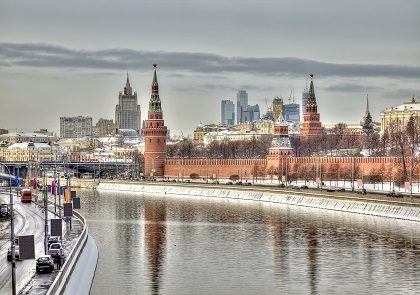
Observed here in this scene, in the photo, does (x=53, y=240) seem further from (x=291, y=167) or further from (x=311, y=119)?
(x=311, y=119)

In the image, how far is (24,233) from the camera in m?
59.2

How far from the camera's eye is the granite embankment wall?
7469 centimetres

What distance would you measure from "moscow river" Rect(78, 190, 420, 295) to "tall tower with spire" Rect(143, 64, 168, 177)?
196ft

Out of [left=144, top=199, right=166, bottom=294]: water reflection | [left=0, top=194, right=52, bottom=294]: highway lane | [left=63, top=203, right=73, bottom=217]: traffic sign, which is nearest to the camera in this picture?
[left=0, top=194, right=52, bottom=294]: highway lane

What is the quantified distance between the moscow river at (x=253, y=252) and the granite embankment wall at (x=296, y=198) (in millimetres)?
1594

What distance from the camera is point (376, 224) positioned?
70.4 metres

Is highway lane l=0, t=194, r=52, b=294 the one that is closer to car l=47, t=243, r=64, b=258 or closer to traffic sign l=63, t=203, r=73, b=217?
car l=47, t=243, r=64, b=258

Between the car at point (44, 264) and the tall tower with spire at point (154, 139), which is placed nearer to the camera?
the car at point (44, 264)

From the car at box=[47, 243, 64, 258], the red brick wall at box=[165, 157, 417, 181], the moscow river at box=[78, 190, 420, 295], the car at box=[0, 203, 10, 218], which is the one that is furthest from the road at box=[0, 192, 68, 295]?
the red brick wall at box=[165, 157, 417, 181]

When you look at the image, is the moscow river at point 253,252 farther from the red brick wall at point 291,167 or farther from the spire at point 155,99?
the spire at point 155,99

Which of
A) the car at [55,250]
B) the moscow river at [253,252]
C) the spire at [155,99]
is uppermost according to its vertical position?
the spire at [155,99]

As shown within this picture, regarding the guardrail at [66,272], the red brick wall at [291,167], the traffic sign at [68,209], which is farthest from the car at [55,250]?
the red brick wall at [291,167]

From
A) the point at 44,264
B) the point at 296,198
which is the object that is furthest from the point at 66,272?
the point at 296,198

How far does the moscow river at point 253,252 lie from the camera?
146ft
